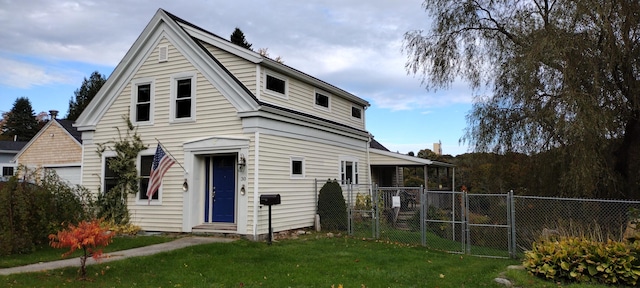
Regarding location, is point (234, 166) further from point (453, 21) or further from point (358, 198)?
point (453, 21)

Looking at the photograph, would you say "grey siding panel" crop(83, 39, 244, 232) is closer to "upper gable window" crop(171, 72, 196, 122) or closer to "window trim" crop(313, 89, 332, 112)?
"upper gable window" crop(171, 72, 196, 122)

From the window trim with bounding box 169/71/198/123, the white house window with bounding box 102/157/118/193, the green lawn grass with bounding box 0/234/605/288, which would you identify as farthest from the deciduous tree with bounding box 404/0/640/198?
the white house window with bounding box 102/157/118/193

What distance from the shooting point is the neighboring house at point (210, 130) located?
1241cm

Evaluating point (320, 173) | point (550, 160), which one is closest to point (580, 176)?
point (550, 160)

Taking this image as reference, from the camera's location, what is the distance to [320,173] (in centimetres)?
1530

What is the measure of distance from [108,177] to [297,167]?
6.03 meters

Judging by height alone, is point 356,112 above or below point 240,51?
below

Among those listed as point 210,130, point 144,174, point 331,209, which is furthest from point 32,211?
point 331,209

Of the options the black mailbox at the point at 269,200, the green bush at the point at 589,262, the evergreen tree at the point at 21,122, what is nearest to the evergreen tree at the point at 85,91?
the evergreen tree at the point at 21,122

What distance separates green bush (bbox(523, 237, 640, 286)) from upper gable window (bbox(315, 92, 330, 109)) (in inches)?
375

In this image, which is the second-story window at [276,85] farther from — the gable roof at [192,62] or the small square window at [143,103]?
the small square window at [143,103]

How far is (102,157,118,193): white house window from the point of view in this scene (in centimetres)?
1433

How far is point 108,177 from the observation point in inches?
567

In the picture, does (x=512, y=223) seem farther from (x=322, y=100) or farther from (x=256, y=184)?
(x=322, y=100)
